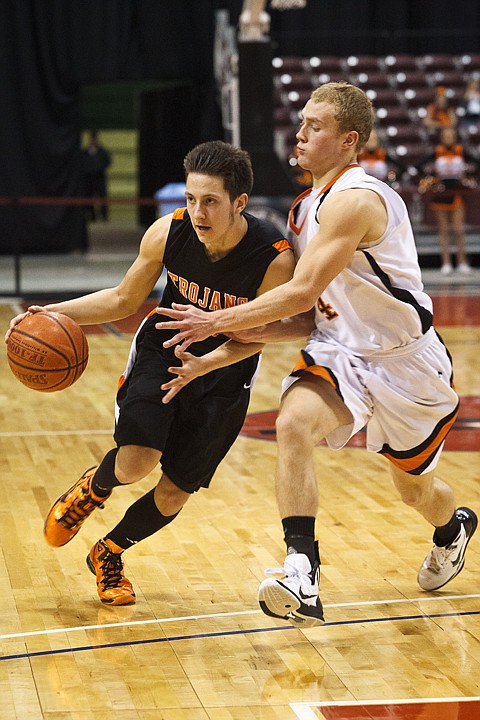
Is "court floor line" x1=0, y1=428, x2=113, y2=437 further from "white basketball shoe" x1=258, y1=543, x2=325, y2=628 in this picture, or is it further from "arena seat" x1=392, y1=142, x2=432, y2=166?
"arena seat" x1=392, y1=142, x2=432, y2=166

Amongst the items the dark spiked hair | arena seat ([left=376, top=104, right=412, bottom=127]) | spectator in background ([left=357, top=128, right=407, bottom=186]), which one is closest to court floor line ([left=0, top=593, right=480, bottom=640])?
the dark spiked hair

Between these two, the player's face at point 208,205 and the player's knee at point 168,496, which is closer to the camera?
the player's face at point 208,205

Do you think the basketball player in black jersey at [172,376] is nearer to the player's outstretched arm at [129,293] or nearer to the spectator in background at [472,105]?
the player's outstretched arm at [129,293]

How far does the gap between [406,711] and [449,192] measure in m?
12.2

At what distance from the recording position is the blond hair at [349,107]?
12.6ft

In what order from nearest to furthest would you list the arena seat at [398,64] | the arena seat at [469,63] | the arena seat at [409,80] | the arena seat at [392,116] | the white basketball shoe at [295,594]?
the white basketball shoe at [295,594] < the arena seat at [392,116] < the arena seat at [409,80] < the arena seat at [398,64] < the arena seat at [469,63]

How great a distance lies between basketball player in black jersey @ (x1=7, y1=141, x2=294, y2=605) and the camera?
3.96 m

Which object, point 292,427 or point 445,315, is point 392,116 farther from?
point 292,427

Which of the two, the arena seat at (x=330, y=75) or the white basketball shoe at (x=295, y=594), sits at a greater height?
the white basketball shoe at (x=295, y=594)

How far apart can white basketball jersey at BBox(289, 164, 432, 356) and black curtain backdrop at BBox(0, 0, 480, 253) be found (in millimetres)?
14857

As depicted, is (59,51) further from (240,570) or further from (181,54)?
(240,570)

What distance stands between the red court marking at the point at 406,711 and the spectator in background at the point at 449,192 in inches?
478

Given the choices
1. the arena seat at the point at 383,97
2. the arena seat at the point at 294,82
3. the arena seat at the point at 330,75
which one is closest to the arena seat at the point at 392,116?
the arena seat at the point at 383,97

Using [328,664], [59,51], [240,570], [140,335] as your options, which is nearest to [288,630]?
[328,664]
